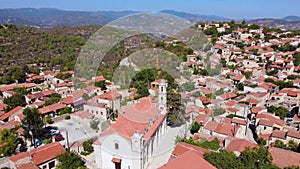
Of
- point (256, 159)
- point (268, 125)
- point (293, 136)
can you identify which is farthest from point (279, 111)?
point (256, 159)

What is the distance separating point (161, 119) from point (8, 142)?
7249mm

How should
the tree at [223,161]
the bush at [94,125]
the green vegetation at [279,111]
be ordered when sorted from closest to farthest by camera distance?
the tree at [223,161] → the bush at [94,125] → the green vegetation at [279,111]

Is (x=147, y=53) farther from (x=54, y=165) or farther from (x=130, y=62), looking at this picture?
(x=54, y=165)

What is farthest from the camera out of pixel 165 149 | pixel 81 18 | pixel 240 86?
pixel 81 18

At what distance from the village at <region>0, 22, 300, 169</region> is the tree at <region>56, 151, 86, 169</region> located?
0.77 m

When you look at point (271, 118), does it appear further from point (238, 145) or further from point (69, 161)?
point (69, 161)

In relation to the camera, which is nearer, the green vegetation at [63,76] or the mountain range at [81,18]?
the mountain range at [81,18]

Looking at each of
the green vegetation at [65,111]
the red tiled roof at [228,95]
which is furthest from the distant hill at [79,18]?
the green vegetation at [65,111]

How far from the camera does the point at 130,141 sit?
32.8 feet

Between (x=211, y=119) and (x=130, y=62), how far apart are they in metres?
10.9

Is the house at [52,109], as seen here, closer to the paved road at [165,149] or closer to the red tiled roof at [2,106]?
the red tiled roof at [2,106]

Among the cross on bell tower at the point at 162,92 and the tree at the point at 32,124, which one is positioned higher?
the cross on bell tower at the point at 162,92

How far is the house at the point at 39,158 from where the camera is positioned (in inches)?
426

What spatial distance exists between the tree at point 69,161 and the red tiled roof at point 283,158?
7924mm
